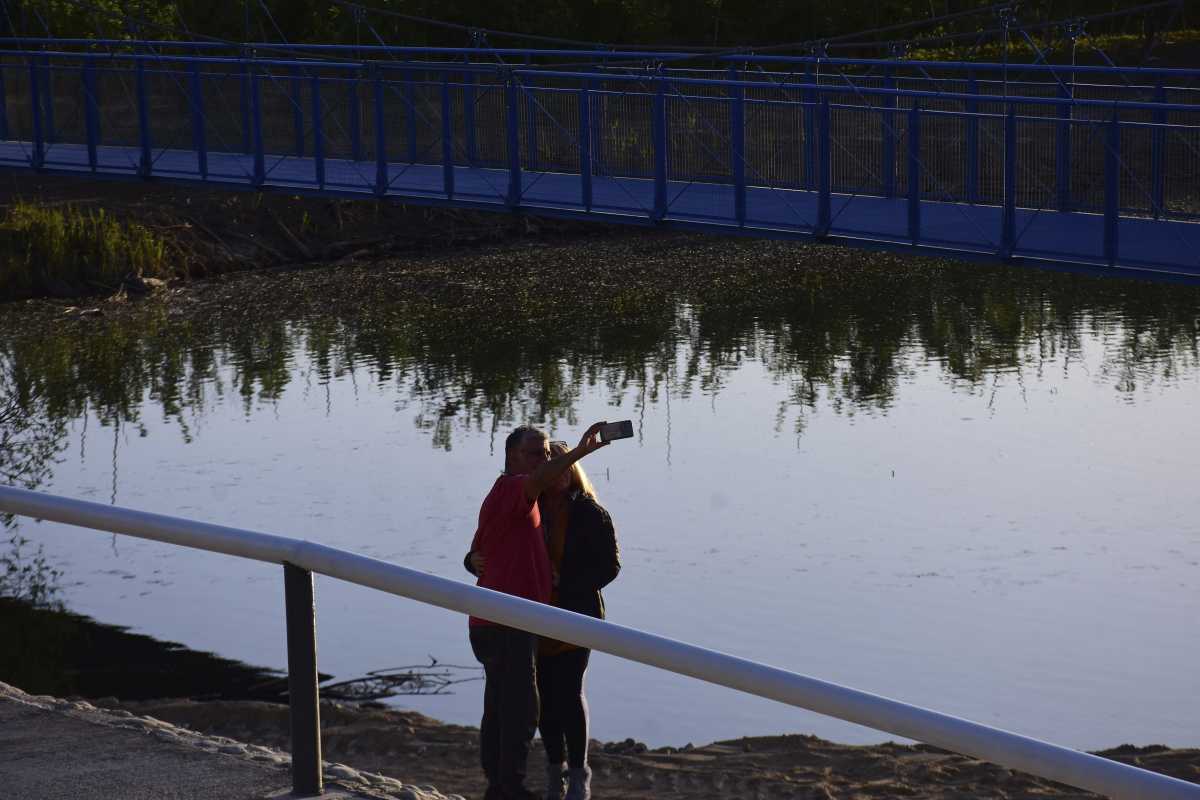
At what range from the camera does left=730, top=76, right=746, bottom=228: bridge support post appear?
1274cm

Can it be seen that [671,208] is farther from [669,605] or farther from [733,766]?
[733,766]

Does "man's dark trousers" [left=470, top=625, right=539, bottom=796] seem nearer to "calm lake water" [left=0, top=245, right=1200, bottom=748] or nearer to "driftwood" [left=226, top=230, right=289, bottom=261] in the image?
"calm lake water" [left=0, top=245, right=1200, bottom=748]

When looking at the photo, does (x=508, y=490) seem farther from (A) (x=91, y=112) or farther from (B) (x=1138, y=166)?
(A) (x=91, y=112)

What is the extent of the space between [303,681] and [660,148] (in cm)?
1064

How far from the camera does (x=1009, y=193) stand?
11.3m

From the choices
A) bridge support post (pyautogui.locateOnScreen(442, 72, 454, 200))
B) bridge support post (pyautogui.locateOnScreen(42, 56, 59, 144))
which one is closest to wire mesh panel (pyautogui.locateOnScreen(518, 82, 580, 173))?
bridge support post (pyautogui.locateOnScreen(442, 72, 454, 200))

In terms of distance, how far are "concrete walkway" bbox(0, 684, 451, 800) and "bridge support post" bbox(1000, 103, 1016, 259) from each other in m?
8.33

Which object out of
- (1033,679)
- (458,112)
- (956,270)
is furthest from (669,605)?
(956,270)

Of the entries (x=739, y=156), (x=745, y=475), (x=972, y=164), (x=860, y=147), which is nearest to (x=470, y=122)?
(x=739, y=156)

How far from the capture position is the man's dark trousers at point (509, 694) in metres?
4.77

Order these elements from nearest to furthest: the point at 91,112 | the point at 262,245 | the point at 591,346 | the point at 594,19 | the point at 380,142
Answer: the point at 380,142, the point at 91,112, the point at 591,346, the point at 262,245, the point at 594,19

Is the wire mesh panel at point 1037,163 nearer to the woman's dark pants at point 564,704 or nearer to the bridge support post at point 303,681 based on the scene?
the woman's dark pants at point 564,704

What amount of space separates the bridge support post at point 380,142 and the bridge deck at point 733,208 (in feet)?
0.29

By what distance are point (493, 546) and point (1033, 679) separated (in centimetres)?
457
